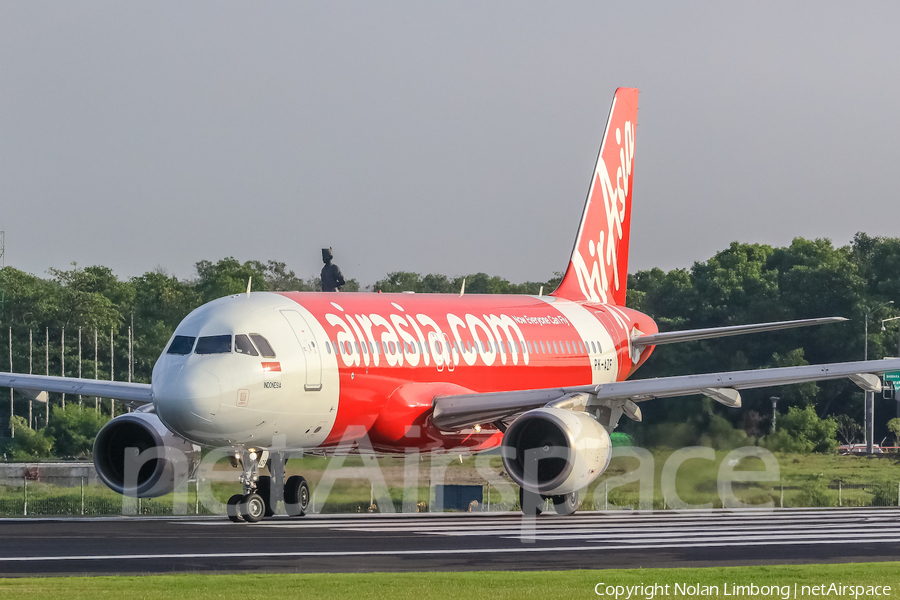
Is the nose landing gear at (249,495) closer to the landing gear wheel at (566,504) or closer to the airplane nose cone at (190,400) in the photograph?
the airplane nose cone at (190,400)

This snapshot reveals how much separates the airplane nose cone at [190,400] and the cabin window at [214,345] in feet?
1.84

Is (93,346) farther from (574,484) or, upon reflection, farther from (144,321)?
(574,484)

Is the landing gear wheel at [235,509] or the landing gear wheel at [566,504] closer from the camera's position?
the landing gear wheel at [235,509]

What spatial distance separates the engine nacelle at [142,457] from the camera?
26.3 meters

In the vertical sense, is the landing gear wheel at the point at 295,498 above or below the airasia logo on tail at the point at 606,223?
below

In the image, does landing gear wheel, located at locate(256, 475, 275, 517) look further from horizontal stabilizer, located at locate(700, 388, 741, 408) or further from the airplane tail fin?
the airplane tail fin

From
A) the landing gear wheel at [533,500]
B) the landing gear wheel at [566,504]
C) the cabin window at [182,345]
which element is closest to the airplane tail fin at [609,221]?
the landing gear wheel at [566,504]

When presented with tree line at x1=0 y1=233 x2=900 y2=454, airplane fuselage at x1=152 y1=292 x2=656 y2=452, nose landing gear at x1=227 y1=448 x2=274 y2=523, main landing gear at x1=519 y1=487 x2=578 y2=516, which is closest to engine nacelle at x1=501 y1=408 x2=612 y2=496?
main landing gear at x1=519 y1=487 x2=578 y2=516

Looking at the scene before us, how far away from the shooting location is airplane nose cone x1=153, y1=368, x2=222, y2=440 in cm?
2231

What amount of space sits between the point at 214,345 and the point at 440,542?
5.27 m

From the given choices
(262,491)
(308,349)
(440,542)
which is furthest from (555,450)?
(262,491)

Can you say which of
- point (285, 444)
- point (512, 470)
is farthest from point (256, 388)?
point (512, 470)

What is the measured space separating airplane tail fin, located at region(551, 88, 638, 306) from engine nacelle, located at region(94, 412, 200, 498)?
530 inches

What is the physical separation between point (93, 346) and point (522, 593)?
6750cm
